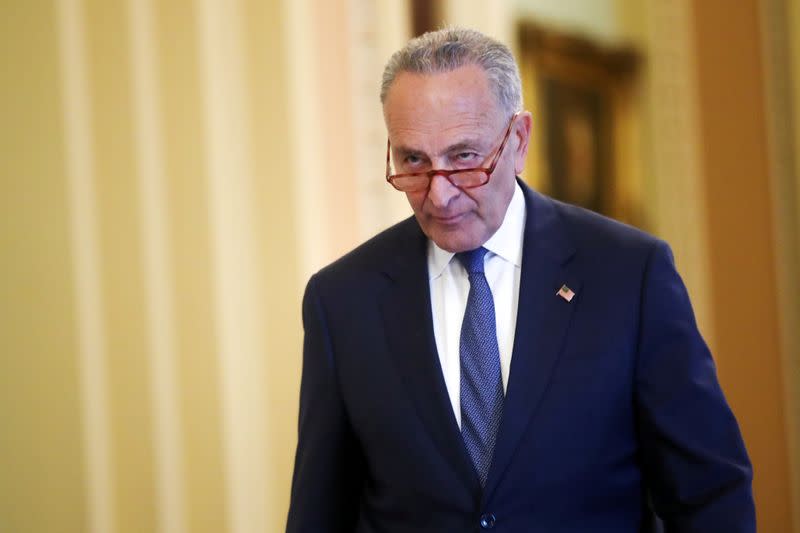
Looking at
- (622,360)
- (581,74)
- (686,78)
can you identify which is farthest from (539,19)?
(622,360)

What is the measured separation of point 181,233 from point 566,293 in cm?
169

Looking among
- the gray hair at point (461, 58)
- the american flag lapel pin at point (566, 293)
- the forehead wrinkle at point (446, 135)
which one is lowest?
the american flag lapel pin at point (566, 293)

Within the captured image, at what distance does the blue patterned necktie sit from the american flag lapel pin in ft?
0.48

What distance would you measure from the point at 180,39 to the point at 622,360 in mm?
2029

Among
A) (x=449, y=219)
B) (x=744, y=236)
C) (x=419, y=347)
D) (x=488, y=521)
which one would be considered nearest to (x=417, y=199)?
(x=449, y=219)

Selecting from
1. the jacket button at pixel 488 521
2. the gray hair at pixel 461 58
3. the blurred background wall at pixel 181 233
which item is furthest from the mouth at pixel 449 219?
the blurred background wall at pixel 181 233

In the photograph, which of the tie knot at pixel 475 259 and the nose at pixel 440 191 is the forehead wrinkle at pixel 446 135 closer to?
the nose at pixel 440 191

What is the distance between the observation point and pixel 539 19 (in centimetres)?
632

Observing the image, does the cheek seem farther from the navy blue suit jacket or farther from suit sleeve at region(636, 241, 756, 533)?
suit sleeve at region(636, 241, 756, 533)

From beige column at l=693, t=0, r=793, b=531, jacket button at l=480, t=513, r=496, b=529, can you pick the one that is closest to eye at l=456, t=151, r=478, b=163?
jacket button at l=480, t=513, r=496, b=529

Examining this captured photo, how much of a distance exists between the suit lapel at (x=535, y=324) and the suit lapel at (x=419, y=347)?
0.32 feet

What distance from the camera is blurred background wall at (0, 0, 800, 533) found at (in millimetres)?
3242

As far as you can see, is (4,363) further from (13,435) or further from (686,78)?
(686,78)

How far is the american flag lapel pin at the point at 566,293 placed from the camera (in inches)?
80.8
